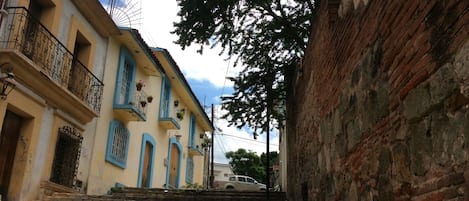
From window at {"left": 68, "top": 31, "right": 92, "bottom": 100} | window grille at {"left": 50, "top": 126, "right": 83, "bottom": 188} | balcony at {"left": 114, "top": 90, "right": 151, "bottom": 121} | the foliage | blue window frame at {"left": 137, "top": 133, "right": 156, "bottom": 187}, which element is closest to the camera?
window grille at {"left": 50, "top": 126, "right": 83, "bottom": 188}

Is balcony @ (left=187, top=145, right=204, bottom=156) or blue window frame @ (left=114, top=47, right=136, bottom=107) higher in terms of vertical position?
blue window frame @ (left=114, top=47, right=136, bottom=107)

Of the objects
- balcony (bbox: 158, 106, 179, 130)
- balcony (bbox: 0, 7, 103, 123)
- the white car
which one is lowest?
the white car

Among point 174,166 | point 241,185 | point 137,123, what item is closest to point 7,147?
point 137,123

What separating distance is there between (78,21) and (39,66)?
255 cm

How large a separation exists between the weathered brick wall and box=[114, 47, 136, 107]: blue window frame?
9492 mm

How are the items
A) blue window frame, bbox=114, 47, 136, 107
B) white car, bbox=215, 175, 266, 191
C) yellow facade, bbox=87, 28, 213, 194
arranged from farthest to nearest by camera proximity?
white car, bbox=215, 175, 266, 191
blue window frame, bbox=114, 47, 136, 107
yellow facade, bbox=87, 28, 213, 194

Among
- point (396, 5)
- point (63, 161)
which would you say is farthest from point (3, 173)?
point (396, 5)

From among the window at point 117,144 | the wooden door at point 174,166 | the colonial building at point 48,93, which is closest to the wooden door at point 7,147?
the colonial building at point 48,93

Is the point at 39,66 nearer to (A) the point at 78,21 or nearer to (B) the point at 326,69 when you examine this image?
(A) the point at 78,21

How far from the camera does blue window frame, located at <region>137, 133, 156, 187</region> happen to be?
1614 cm

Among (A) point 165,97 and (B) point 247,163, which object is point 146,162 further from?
(B) point 247,163

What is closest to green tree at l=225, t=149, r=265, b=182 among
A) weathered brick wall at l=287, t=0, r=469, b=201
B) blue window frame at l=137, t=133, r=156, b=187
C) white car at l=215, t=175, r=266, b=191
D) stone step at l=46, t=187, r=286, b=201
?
white car at l=215, t=175, r=266, b=191

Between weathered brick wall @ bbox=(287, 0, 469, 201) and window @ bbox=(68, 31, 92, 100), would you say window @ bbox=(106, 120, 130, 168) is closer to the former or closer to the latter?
window @ bbox=(68, 31, 92, 100)

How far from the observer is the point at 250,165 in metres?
40.5
